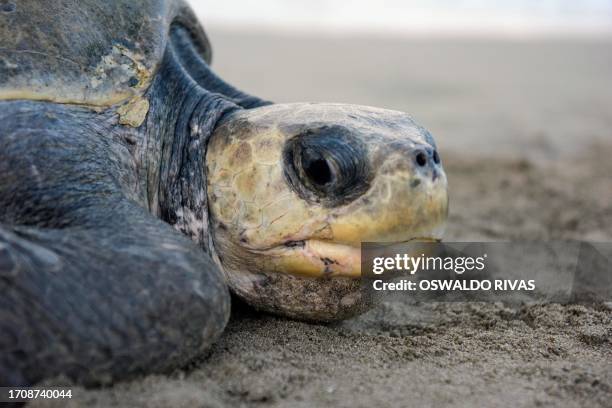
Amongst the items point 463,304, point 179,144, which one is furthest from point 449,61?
point 179,144

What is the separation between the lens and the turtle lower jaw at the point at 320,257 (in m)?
1.58

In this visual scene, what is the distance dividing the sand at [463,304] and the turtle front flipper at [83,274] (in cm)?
7

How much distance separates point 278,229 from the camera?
5.33ft

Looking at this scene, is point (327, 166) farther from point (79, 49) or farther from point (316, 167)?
point (79, 49)

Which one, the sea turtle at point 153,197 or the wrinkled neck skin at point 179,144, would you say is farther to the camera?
the wrinkled neck skin at point 179,144

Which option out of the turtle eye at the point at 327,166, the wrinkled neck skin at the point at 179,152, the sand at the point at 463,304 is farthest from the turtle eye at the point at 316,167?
the sand at the point at 463,304

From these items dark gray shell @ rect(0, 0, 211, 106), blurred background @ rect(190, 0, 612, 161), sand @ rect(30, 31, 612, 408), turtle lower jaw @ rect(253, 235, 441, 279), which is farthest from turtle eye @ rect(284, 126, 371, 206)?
blurred background @ rect(190, 0, 612, 161)

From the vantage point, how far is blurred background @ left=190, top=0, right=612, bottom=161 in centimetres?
514

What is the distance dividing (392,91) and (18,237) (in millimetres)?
4982

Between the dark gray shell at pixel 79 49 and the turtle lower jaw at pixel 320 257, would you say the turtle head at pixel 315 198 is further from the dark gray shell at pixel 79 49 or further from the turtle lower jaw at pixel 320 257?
Answer: the dark gray shell at pixel 79 49

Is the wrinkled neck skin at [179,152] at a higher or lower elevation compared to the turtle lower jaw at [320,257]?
higher

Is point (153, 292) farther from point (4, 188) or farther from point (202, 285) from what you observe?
point (4, 188)

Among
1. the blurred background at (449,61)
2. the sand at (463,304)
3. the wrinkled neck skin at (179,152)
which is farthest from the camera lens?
the blurred background at (449,61)

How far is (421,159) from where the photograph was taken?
1.59 m
